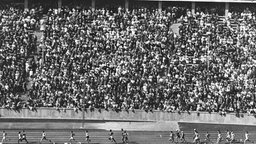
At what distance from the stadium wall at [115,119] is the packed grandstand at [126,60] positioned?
2.37ft

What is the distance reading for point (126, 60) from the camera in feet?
206

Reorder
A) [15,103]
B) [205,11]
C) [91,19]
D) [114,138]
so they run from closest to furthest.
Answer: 1. [114,138]
2. [15,103]
3. [91,19]
4. [205,11]

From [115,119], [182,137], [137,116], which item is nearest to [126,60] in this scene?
[137,116]

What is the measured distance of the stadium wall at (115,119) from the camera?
58156 millimetres

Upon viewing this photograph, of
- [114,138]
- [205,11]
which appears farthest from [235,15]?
[114,138]

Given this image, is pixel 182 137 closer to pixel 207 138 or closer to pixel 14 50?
pixel 207 138

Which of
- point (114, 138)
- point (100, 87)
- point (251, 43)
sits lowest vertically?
point (114, 138)

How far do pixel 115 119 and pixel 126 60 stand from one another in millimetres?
6806

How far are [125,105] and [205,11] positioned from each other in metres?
20.3

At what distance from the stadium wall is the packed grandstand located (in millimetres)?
722

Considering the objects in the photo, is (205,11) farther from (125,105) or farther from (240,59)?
(125,105)

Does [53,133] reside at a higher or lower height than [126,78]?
lower

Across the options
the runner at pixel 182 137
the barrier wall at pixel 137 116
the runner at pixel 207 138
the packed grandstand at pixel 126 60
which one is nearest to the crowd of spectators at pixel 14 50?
the packed grandstand at pixel 126 60

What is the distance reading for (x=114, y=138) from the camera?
182 feet
